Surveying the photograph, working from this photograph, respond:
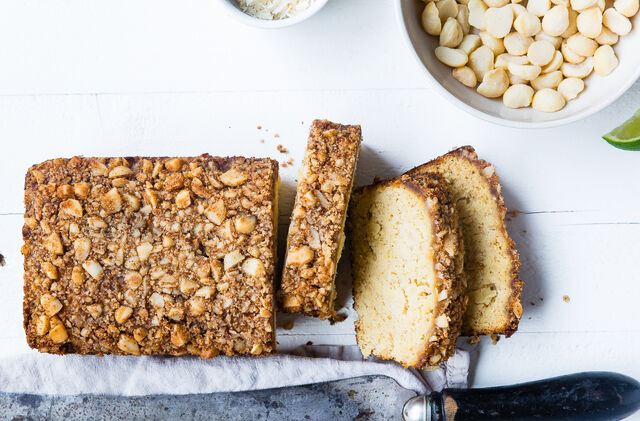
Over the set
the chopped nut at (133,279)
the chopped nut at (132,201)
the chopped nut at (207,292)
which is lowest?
the chopped nut at (207,292)

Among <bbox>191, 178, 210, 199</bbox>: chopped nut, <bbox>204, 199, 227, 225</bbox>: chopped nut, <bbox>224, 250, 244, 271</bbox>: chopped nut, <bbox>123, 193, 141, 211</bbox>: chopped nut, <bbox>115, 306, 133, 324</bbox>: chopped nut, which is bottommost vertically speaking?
<bbox>115, 306, 133, 324</bbox>: chopped nut

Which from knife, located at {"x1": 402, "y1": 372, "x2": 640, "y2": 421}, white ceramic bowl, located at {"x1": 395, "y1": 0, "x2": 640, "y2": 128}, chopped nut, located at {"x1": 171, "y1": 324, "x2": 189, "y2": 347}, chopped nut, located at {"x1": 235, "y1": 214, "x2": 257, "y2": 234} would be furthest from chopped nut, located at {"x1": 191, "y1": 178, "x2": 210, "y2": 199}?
knife, located at {"x1": 402, "y1": 372, "x2": 640, "y2": 421}

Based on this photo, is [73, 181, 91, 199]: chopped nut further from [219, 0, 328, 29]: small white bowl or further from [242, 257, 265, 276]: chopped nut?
[219, 0, 328, 29]: small white bowl

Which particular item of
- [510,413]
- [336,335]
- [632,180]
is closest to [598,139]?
[632,180]

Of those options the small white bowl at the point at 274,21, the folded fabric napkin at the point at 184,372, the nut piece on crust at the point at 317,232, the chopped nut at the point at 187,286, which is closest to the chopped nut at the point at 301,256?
the nut piece on crust at the point at 317,232

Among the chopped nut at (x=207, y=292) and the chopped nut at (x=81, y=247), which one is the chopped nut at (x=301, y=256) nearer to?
the chopped nut at (x=207, y=292)

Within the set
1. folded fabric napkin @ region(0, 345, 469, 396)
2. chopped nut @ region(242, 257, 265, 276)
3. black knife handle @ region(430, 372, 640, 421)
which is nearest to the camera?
chopped nut @ region(242, 257, 265, 276)
